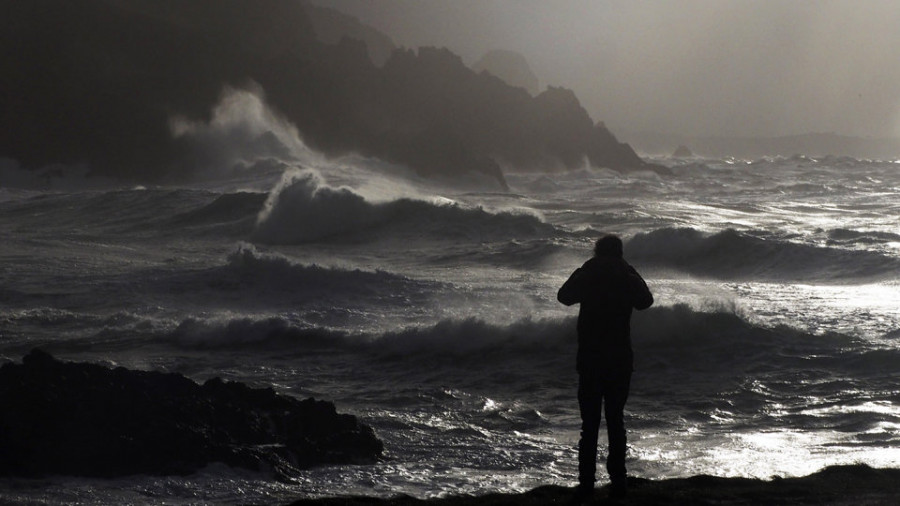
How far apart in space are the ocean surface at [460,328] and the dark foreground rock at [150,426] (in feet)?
0.65

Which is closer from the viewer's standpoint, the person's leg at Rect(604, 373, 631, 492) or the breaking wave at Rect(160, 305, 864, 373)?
the person's leg at Rect(604, 373, 631, 492)

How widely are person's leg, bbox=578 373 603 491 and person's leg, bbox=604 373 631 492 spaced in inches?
2.3

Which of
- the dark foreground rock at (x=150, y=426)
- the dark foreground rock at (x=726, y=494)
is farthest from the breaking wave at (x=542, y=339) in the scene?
the dark foreground rock at (x=726, y=494)

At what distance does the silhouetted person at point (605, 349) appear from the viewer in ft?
21.7

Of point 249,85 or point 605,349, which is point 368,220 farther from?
point 249,85

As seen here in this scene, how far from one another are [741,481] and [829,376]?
4931 millimetres

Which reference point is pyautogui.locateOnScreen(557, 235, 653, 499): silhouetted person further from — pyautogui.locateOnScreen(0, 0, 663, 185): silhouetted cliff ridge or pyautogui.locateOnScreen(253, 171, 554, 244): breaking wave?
pyautogui.locateOnScreen(0, 0, 663, 185): silhouetted cliff ridge

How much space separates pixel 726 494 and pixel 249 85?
2726 inches

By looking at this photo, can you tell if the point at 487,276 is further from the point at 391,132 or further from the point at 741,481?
the point at 391,132

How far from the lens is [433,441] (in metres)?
9.20

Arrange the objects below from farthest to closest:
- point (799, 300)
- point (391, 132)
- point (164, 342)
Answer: point (391, 132)
point (799, 300)
point (164, 342)

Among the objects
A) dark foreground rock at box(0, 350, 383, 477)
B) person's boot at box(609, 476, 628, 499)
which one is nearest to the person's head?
person's boot at box(609, 476, 628, 499)

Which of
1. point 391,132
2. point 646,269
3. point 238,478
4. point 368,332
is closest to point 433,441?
point 238,478

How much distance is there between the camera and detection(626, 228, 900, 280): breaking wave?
20.2 m
